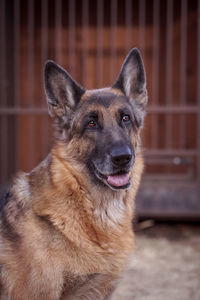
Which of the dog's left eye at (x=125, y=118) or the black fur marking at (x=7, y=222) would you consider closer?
the black fur marking at (x=7, y=222)

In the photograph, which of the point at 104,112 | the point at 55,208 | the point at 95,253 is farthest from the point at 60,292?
the point at 104,112

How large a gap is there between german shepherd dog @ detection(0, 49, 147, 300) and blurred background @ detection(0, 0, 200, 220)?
11.5 feet

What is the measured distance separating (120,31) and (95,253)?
5.21 m

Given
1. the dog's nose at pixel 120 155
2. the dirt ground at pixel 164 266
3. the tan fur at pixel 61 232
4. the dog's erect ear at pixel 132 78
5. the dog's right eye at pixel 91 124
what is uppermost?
the dog's erect ear at pixel 132 78

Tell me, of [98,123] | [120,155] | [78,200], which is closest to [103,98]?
[98,123]

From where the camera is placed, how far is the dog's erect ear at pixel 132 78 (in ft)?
9.97

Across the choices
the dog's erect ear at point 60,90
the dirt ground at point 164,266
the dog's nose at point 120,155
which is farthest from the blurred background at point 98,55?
the dog's nose at point 120,155

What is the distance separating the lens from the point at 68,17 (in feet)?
23.7

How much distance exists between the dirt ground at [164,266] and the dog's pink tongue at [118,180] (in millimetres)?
1363

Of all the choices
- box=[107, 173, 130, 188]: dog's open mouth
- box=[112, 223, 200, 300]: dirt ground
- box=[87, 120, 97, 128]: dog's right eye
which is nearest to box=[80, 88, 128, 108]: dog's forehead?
box=[87, 120, 97, 128]: dog's right eye

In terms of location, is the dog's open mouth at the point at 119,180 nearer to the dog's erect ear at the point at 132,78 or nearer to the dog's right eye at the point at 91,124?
the dog's right eye at the point at 91,124

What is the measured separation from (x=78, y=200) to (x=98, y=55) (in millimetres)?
4636

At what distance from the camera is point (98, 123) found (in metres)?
2.85

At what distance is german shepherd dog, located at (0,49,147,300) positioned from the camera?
251cm
